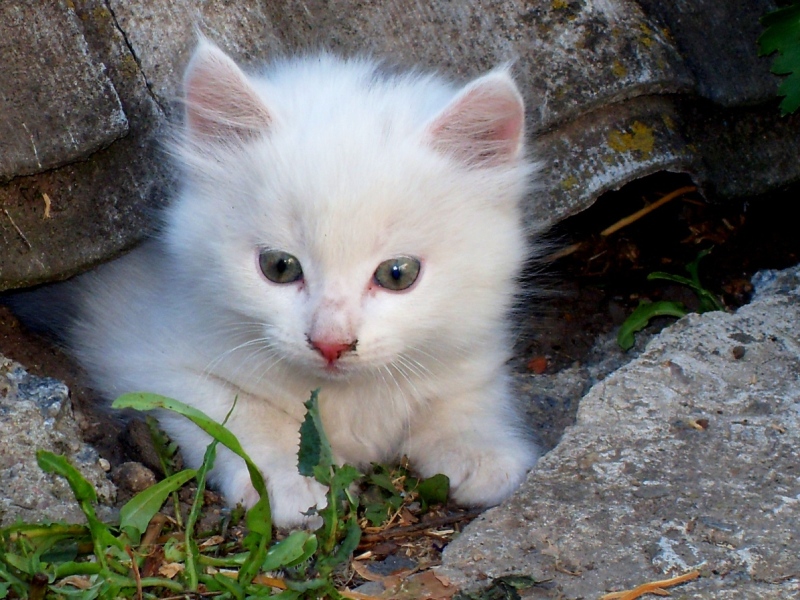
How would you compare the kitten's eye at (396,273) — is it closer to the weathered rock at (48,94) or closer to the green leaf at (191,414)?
the green leaf at (191,414)

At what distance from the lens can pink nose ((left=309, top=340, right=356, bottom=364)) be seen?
8.25 feet

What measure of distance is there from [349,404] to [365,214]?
77 centimetres

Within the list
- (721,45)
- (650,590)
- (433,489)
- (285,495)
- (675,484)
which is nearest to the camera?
(650,590)

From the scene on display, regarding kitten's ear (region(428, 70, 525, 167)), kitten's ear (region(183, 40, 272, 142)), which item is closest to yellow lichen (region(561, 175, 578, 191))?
kitten's ear (region(428, 70, 525, 167))

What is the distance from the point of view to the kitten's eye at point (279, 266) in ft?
8.64

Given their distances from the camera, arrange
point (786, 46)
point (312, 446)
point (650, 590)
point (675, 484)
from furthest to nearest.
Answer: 1. point (786, 46)
2. point (675, 484)
3. point (312, 446)
4. point (650, 590)

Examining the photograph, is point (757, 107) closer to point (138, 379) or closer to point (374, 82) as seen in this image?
point (374, 82)

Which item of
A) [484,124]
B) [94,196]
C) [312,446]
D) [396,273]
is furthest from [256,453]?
[484,124]

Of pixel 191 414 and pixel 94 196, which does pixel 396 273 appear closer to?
pixel 191 414

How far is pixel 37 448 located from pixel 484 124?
1.58m

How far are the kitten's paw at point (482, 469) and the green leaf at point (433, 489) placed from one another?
0.19ft

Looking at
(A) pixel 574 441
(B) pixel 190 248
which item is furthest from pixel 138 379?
(A) pixel 574 441

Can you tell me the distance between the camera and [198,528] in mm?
2691

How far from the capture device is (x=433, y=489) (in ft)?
9.43
